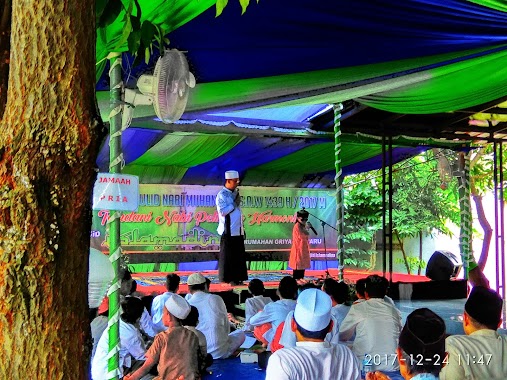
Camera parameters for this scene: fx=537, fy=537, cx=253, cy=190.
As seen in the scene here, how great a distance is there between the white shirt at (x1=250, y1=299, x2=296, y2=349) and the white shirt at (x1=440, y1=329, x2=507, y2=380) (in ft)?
6.00

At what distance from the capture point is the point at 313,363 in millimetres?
2008

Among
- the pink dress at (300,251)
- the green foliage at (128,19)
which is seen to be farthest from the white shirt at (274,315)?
the pink dress at (300,251)

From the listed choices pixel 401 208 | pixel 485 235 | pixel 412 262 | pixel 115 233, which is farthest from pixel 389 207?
pixel 412 262

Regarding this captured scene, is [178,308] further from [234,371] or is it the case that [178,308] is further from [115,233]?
[234,371]

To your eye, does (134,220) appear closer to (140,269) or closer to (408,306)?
(140,269)

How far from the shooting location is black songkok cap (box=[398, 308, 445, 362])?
6.19ft

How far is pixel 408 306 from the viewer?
720 centimetres

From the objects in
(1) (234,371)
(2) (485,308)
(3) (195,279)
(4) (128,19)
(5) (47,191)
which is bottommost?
(1) (234,371)

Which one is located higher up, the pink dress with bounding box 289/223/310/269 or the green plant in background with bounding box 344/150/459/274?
the green plant in background with bounding box 344/150/459/274

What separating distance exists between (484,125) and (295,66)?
4609 mm

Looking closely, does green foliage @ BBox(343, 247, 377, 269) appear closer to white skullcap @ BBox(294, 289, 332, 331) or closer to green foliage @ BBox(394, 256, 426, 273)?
green foliage @ BBox(394, 256, 426, 273)

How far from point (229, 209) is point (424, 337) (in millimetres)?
4898

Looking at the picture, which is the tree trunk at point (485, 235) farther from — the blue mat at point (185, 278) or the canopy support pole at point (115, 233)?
the canopy support pole at point (115, 233)

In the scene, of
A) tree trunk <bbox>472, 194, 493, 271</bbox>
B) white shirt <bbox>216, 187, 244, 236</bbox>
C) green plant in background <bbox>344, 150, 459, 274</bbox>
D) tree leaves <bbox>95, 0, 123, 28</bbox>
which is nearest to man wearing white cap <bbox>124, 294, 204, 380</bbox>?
tree leaves <bbox>95, 0, 123, 28</bbox>
